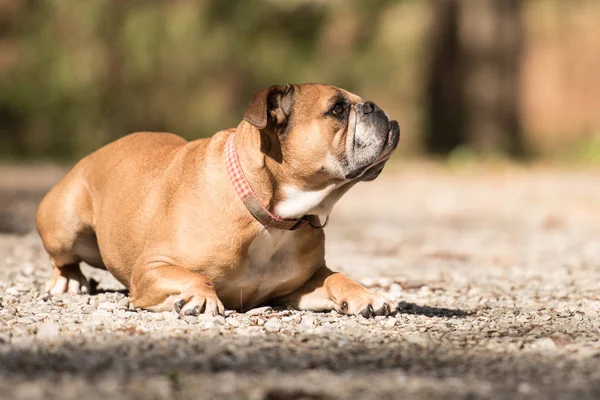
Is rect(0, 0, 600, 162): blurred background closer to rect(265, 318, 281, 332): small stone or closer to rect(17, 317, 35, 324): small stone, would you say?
rect(265, 318, 281, 332): small stone

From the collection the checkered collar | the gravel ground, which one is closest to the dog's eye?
the checkered collar

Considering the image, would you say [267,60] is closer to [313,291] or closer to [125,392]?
[313,291]

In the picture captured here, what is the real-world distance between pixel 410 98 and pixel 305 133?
66.7 ft

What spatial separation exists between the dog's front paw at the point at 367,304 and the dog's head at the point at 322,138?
2.03 ft

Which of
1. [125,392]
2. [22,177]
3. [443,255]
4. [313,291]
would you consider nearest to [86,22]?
[22,177]

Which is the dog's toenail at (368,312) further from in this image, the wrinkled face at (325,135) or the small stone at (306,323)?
the wrinkled face at (325,135)

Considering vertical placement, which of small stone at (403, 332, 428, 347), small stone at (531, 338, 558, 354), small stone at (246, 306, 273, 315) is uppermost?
small stone at (531, 338, 558, 354)

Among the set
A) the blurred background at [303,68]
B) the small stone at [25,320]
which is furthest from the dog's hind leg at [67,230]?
the blurred background at [303,68]

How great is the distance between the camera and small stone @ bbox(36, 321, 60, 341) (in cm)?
421

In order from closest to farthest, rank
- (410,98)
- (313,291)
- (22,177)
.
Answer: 1. (313,291)
2. (22,177)
3. (410,98)

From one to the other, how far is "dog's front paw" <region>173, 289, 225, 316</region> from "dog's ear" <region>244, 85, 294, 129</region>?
0.91 m

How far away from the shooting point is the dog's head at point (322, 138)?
16.5ft

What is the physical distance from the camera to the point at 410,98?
2508 cm

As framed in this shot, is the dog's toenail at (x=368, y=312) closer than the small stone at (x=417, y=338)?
No
